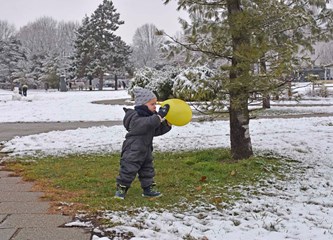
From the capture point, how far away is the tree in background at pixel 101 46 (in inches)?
2227

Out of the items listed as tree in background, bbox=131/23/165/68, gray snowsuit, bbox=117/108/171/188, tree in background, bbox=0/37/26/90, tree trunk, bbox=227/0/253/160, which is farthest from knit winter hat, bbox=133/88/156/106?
→ tree in background, bbox=131/23/165/68

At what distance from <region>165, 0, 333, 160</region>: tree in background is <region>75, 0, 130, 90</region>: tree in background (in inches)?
1956

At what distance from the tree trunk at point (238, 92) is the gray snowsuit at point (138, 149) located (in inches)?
77.8

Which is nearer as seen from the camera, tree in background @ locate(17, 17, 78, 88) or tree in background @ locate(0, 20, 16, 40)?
tree in background @ locate(17, 17, 78, 88)

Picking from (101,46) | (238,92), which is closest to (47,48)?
(101,46)

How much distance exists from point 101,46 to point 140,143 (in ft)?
175

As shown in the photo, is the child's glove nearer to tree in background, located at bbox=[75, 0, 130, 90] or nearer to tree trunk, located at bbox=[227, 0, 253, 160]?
tree trunk, located at bbox=[227, 0, 253, 160]

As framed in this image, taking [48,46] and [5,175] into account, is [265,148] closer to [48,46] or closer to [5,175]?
[5,175]

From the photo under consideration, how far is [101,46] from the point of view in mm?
56844

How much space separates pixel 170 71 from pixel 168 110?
769 inches

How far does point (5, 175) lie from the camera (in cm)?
644

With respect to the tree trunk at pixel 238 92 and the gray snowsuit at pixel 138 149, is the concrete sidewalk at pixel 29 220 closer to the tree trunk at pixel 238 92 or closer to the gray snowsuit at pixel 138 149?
the gray snowsuit at pixel 138 149

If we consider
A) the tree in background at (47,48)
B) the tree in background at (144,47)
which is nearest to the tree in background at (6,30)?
the tree in background at (47,48)

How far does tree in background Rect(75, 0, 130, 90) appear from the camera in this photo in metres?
56.6
